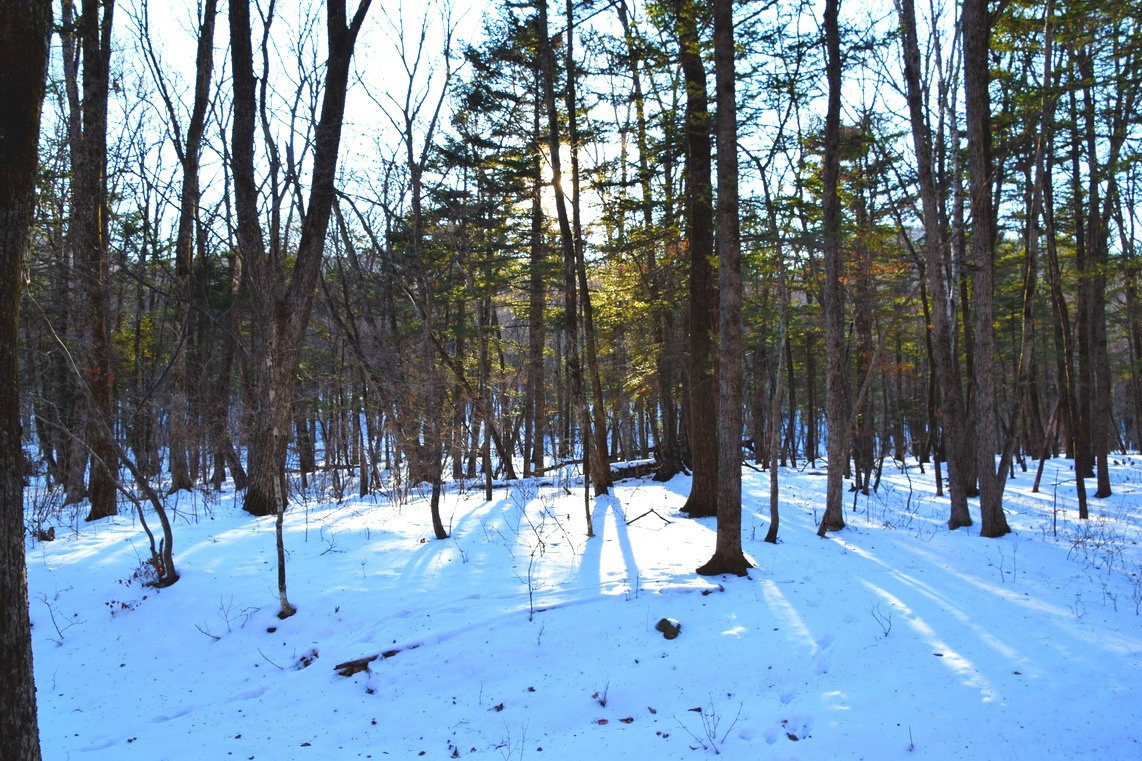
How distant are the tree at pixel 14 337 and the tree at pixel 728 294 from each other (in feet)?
19.4

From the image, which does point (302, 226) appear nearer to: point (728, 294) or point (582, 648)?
point (728, 294)

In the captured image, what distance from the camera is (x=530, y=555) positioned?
8.39 metres

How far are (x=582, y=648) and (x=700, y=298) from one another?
23.2ft

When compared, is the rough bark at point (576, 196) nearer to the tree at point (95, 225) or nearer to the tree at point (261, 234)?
the tree at point (261, 234)

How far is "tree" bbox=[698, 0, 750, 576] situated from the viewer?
282 inches

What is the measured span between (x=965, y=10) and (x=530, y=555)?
10.7 meters

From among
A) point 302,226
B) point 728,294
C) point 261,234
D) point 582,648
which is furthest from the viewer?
point 302,226

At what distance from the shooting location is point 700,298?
11.4 meters

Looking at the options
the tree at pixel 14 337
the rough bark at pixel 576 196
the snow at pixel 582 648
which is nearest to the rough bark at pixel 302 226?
the snow at pixel 582 648

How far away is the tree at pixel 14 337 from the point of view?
2.84 meters

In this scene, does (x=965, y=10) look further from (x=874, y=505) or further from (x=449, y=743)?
(x=449, y=743)

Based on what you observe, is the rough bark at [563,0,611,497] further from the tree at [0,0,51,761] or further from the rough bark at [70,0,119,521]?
the tree at [0,0,51,761]

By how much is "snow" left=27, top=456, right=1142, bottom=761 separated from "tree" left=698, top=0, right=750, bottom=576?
896 mm

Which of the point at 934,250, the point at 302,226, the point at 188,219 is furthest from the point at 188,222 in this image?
the point at 934,250
